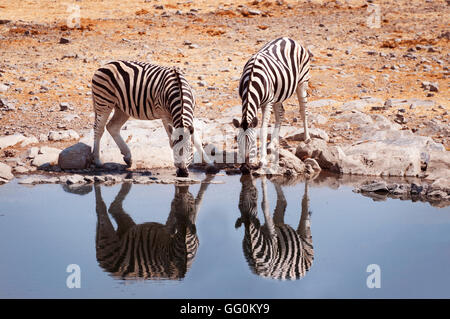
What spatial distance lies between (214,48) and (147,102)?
8.89m

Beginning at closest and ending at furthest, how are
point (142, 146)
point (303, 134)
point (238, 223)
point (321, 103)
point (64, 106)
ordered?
point (238, 223)
point (142, 146)
point (303, 134)
point (64, 106)
point (321, 103)

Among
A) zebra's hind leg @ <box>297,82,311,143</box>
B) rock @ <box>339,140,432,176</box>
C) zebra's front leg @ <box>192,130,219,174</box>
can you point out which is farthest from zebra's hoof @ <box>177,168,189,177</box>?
zebra's hind leg @ <box>297,82,311,143</box>

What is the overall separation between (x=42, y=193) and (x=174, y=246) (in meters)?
2.92

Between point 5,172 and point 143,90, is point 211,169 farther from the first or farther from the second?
point 5,172

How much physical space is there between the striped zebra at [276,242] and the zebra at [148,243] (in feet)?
2.05

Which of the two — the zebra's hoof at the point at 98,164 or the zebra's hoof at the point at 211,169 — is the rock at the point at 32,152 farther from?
the zebra's hoof at the point at 211,169

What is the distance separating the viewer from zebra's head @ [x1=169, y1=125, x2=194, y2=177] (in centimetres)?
946

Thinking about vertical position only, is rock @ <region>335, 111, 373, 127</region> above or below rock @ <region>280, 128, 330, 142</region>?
above

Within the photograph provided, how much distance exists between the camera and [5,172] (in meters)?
9.62

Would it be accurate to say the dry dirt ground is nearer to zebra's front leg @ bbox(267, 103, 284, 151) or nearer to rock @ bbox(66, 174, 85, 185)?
zebra's front leg @ bbox(267, 103, 284, 151)

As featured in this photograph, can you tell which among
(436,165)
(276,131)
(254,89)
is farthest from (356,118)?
(254,89)

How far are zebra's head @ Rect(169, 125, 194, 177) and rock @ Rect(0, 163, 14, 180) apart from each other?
256cm

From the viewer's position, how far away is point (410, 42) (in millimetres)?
18938

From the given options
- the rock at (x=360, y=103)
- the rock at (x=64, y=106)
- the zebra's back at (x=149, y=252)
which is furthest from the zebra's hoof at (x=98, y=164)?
the rock at (x=360, y=103)
